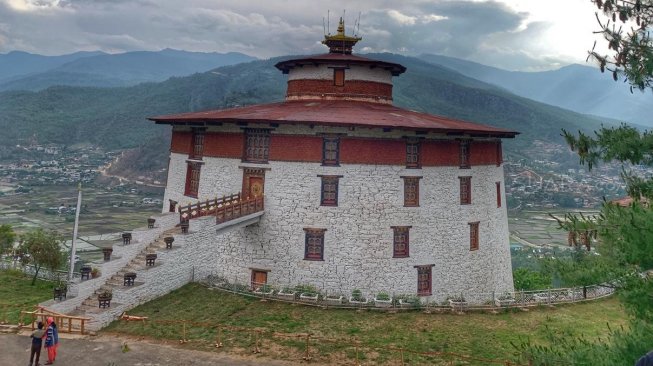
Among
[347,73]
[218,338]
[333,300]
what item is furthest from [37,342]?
[347,73]

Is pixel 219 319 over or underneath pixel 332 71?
underneath

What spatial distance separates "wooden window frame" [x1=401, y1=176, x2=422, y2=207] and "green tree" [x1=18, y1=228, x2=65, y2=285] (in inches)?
919

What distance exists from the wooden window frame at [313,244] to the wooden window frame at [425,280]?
563cm

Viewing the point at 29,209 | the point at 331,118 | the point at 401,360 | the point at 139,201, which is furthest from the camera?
the point at 139,201

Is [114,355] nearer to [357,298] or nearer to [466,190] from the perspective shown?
[357,298]

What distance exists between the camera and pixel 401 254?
84.5 feet

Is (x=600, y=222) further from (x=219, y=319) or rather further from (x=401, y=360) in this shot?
(x=219, y=319)

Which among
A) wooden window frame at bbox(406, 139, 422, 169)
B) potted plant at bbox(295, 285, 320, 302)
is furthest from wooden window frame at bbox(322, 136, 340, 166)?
potted plant at bbox(295, 285, 320, 302)

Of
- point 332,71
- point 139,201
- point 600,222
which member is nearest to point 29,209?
point 139,201

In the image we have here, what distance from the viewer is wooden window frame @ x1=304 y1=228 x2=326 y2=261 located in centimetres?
2525

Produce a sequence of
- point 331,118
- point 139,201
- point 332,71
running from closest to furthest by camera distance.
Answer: point 331,118, point 332,71, point 139,201

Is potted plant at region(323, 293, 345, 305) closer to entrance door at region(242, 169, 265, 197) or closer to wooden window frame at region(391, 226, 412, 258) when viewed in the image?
wooden window frame at region(391, 226, 412, 258)

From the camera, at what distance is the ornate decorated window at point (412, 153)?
26.1m

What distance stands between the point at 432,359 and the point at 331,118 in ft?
44.5
